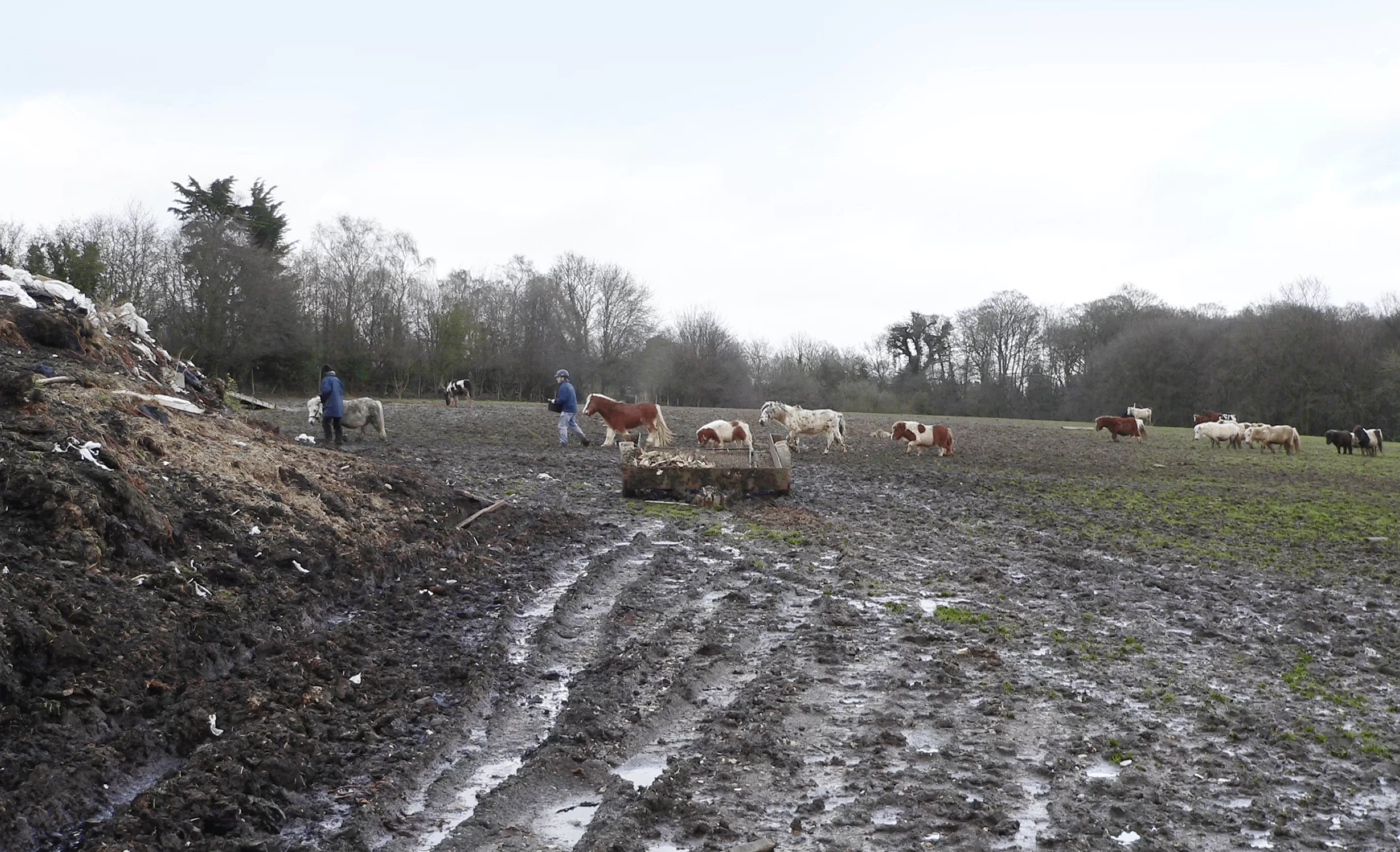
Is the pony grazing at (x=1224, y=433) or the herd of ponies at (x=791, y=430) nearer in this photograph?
the herd of ponies at (x=791, y=430)

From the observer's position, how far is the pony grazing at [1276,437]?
31.3 metres

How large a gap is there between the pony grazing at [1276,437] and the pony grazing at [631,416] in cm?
2148

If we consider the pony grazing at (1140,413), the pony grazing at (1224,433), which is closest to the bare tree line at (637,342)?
the pony grazing at (1140,413)

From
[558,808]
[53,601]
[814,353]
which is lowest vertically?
[558,808]

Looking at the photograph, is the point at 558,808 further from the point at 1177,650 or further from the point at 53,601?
the point at 1177,650

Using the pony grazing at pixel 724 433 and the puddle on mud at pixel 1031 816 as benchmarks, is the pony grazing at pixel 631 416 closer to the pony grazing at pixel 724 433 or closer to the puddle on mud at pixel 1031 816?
the pony grazing at pixel 724 433

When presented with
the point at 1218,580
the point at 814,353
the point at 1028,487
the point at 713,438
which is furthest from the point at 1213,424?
the point at 814,353

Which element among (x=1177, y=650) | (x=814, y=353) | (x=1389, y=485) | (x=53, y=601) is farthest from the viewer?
(x=814, y=353)

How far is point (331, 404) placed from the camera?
19109 millimetres

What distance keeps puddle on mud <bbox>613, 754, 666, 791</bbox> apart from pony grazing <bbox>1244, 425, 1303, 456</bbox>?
105 ft

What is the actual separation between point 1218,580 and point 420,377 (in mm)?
54253

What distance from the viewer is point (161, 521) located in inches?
281

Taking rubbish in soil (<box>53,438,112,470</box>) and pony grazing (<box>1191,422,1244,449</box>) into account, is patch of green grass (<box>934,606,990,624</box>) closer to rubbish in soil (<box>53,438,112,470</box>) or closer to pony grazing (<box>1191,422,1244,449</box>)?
rubbish in soil (<box>53,438,112,470</box>)

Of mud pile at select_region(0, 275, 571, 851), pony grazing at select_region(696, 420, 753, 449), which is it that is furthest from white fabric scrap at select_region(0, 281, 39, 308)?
pony grazing at select_region(696, 420, 753, 449)
